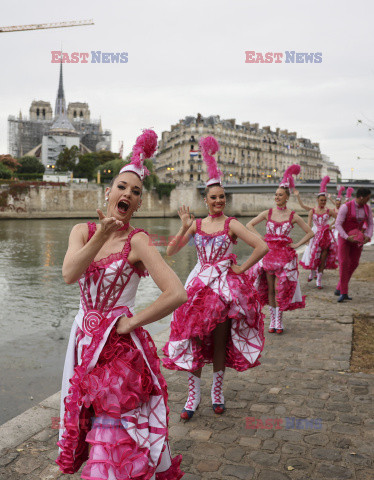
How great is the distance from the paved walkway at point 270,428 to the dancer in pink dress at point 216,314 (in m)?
0.36

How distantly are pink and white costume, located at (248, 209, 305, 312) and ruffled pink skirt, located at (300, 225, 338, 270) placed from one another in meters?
4.24

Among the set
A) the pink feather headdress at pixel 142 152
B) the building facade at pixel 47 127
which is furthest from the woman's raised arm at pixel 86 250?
the building facade at pixel 47 127

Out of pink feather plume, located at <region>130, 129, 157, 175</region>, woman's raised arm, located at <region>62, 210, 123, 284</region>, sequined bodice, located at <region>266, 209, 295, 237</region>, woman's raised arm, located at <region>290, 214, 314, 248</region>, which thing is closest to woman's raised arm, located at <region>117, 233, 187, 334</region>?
woman's raised arm, located at <region>62, 210, 123, 284</region>

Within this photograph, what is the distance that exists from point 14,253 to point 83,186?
4759 centimetres

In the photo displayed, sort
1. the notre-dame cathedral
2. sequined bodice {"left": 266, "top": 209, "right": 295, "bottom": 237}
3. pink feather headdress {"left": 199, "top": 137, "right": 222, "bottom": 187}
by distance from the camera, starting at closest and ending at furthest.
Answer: pink feather headdress {"left": 199, "top": 137, "right": 222, "bottom": 187}
sequined bodice {"left": 266, "top": 209, "right": 295, "bottom": 237}
the notre-dame cathedral

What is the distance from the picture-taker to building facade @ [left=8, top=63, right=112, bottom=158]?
128 meters

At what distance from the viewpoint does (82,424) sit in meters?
2.65

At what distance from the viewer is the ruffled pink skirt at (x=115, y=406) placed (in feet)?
7.93

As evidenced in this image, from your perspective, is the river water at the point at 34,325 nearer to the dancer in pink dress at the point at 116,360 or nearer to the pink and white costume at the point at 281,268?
the dancer in pink dress at the point at 116,360

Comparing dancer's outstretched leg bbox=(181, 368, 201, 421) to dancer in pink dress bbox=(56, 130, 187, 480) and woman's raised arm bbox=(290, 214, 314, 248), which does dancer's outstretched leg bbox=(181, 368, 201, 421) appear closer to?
dancer in pink dress bbox=(56, 130, 187, 480)

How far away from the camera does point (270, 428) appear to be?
4293 mm

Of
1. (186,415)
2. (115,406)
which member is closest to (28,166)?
(186,415)

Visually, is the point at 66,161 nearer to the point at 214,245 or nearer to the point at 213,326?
the point at 214,245

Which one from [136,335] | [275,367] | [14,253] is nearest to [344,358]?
[275,367]
